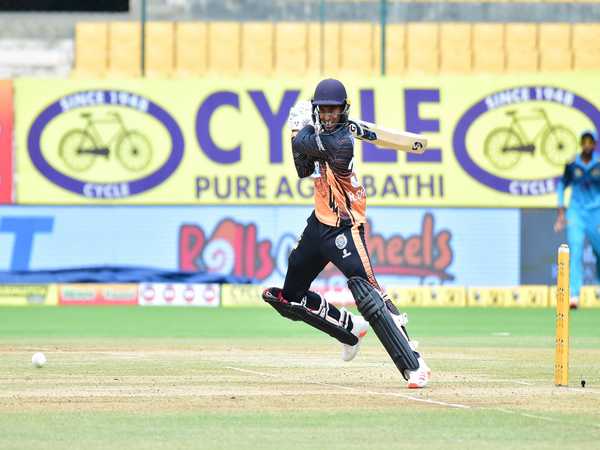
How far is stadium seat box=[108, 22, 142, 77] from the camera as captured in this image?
27938 mm

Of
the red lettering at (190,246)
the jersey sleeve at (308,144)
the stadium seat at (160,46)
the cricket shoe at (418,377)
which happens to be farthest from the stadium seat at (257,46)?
the cricket shoe at (418,377)

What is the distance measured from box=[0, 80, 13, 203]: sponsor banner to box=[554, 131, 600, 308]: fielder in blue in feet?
25.8

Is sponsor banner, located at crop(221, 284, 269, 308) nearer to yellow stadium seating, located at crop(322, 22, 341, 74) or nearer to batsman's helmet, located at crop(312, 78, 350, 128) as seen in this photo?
yellow stadium seating, located at crop(322, 22, 341, 74)

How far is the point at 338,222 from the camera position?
10.5 metres

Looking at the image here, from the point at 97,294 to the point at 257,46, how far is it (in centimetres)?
A: 733

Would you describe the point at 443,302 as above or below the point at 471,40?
below

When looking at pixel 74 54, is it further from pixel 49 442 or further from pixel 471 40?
pixel 49 442

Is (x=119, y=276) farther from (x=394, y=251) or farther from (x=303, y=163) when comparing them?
(x=303, y=163)

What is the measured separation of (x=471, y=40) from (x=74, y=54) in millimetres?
7272

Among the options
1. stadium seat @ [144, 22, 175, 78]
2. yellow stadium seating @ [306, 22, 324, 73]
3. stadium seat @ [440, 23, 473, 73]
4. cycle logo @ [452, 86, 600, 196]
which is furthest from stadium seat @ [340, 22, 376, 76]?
cycle logo @ [452, 86, 600, 196]

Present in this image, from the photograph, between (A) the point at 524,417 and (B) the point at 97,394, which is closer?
(A) the point at 524,417

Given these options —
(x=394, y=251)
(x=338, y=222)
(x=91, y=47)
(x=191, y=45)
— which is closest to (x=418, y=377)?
(x=338, y=222)

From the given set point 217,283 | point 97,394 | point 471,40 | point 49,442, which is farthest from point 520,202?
point 49,442

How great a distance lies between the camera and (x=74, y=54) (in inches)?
1107
